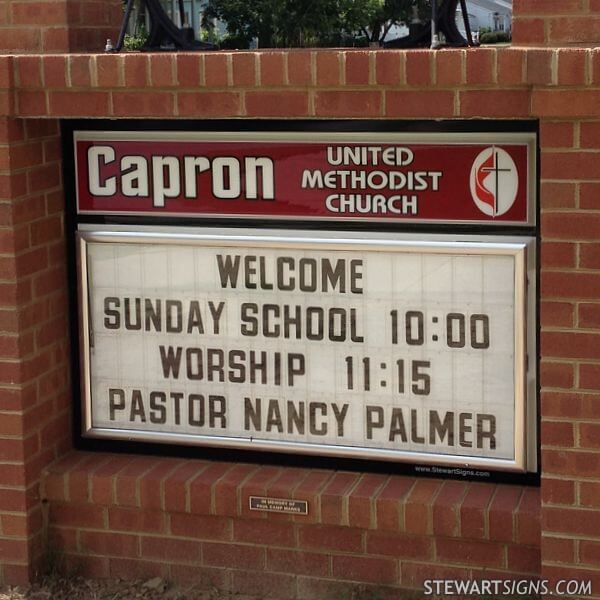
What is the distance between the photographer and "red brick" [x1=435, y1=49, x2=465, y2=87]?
3910 millimetres

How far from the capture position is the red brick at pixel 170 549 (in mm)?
4668

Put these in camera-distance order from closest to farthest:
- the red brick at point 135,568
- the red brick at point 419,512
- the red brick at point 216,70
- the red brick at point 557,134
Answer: the red brick at point 557,134, the red brick at point 216,70, the red brick at point 419,512, the red brick at point 135,568

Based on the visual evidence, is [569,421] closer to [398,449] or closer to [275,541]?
[398,449]

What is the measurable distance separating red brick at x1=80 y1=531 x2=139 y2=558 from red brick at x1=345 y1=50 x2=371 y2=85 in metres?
2.09

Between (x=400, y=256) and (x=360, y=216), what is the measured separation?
0.22m

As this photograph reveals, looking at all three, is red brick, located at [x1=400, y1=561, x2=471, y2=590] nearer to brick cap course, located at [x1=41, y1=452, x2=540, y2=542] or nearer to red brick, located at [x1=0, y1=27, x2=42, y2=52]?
brick cap course, located at [x1=41, y1=452, x2=540, y2=542]

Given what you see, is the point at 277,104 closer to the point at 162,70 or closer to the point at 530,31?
the point at 162,70

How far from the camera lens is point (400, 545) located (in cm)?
439

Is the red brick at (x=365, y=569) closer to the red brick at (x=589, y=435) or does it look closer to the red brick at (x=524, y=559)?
the red brick at (x=524, y=559)

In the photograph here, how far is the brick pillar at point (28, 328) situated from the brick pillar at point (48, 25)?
13.1 inches

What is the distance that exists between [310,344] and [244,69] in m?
1.12

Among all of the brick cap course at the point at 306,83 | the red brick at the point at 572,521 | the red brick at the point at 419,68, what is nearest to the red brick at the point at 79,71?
the brick cap course at the point at 306,83

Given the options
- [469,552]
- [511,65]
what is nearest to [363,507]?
[469,552]

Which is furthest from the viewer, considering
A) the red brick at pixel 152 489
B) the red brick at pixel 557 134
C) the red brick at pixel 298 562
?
the red brick at pixel 152 489
